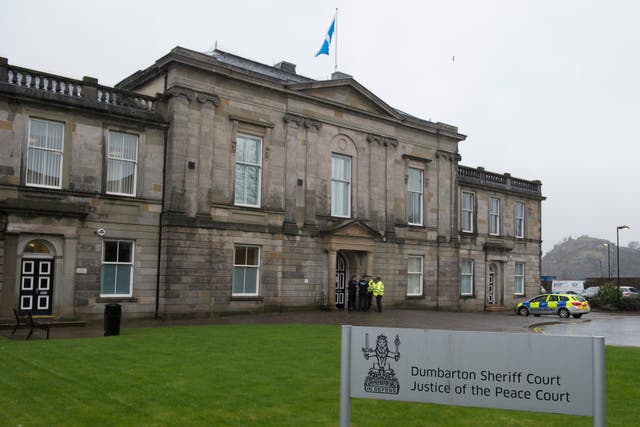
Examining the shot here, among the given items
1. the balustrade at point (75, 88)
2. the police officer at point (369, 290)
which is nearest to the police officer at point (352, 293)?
the police officer at point (369, 290)

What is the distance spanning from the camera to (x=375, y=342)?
20.1 feet

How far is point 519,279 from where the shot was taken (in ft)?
153

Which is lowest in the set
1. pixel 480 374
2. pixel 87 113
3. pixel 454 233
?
pixel 480 374

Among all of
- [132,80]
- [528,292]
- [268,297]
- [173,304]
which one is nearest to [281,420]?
[173,304]

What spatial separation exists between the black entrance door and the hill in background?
5675 inches

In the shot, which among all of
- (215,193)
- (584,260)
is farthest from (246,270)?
(584,260)

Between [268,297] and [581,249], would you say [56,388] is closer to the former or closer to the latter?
[268,297]

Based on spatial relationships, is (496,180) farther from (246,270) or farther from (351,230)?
(246,270)

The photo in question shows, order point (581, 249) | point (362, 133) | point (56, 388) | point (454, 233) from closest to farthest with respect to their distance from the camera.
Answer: point (56, 388)
point (362, 133)
point (454, 233)
point (581, 249)

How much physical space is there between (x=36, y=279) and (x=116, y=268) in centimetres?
303

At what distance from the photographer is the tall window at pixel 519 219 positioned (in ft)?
154

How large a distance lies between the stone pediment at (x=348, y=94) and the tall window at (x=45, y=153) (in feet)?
36.2

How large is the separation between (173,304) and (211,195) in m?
4.88

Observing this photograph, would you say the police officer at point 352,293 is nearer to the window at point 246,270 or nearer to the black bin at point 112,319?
the window at point 246,270
